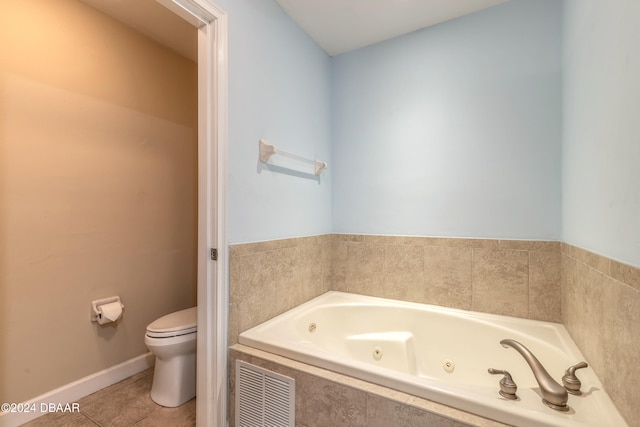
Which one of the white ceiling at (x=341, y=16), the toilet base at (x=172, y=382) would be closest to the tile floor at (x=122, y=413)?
the toilet base at (x=172, y=382)

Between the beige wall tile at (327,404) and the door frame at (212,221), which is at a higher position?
the door frame at (212,221)

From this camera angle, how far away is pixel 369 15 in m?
1.77

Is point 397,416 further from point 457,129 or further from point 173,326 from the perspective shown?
point 457,129

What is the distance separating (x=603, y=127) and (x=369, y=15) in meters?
1.46

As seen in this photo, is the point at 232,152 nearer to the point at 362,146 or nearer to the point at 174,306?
the point at 362,146

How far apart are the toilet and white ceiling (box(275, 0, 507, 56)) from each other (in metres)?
2.15

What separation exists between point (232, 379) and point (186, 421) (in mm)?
509

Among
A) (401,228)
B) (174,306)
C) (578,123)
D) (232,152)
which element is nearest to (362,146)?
(401,228)

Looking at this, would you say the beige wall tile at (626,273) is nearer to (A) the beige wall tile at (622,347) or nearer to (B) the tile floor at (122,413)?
(A) the beige wall tile at (622,347)

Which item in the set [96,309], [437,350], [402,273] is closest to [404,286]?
[402,273]

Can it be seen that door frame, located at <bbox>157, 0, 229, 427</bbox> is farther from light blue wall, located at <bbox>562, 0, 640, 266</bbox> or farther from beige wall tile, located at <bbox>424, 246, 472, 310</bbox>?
light blue wall, located at <bbox>562, 0, 640, 266</bbox>

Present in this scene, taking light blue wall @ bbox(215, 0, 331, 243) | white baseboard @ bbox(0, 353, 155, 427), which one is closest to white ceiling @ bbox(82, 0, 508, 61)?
light blue wall @ bbox(215, 0, 331, 243)

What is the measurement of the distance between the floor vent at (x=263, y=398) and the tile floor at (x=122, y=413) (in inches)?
19.2

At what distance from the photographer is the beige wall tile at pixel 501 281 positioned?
1.58 meters
